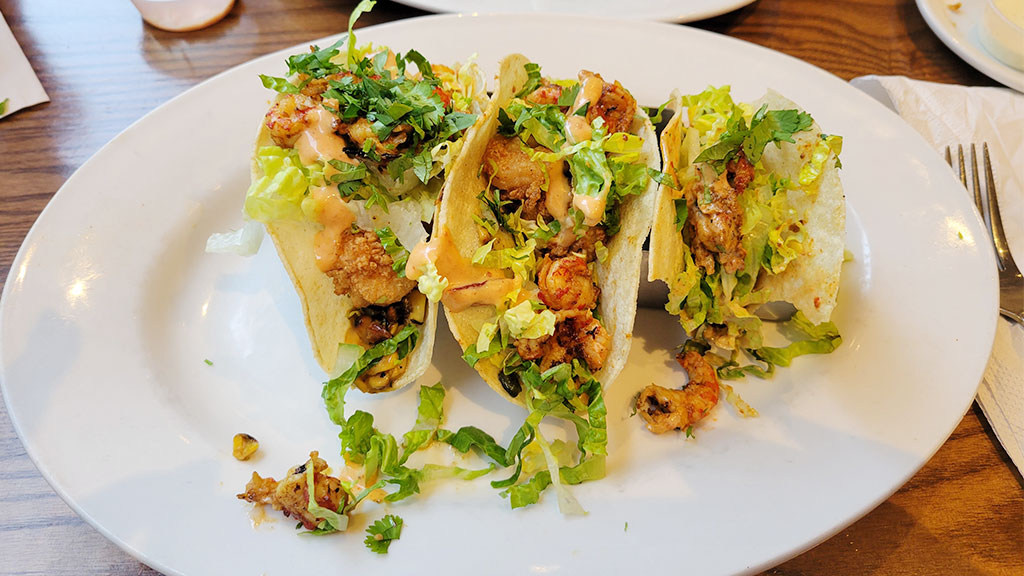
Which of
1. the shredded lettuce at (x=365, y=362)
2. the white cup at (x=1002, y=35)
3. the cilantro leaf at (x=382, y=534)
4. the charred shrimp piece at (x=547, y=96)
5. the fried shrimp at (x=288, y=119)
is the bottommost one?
the cilantro leaf at (x=382, y=534)

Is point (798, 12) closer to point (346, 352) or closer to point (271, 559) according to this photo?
point (346, 352)

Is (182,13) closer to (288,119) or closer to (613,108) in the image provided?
(288,119)

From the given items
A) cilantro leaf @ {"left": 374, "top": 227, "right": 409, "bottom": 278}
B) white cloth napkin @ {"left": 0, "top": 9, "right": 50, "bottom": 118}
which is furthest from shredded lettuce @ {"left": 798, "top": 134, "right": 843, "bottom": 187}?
white cloth napkin @ {"left": 0, "top": 9, "right": 50, "bottom": 118}

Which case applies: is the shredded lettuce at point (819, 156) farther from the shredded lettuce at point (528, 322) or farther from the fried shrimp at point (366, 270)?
the fried shrimp at point (366, 270)

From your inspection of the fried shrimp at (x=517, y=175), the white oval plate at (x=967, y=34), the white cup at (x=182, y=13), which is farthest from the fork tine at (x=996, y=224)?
the white cup at (x=182, y=13)

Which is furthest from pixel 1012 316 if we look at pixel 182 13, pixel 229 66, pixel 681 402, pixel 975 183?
pixel 182 13

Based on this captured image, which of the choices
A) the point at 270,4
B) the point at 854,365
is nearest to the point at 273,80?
the point at 270,4
